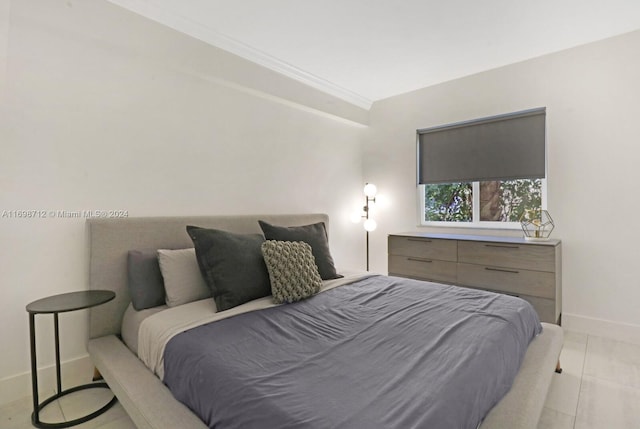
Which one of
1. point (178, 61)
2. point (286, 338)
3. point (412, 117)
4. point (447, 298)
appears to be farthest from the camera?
point (412, 117)

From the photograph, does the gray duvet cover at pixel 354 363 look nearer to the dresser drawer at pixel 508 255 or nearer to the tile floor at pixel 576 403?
the tile floor at pixel 576 403

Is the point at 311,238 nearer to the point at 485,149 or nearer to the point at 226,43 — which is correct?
the point at 226,43

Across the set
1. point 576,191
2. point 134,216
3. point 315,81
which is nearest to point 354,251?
point 315,81

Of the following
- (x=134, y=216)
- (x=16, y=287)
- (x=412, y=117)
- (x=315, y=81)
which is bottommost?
(x=16, y=287)

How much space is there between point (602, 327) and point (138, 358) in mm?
3470

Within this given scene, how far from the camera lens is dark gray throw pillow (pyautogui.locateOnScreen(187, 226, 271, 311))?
1.92m

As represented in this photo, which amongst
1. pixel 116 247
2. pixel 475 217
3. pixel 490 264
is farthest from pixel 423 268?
pixel 116 247

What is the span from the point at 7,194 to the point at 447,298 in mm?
2608

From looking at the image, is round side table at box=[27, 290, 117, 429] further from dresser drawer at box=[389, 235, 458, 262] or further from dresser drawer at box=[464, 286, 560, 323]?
dresser drawer at box=[464, 286, 560, 323]

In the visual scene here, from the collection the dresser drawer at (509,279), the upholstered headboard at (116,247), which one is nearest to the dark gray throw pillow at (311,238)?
the upholstered headboard at (116,247)

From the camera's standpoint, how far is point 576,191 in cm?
281

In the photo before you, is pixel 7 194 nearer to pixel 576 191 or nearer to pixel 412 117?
pixel 412 117

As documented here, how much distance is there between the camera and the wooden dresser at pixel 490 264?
259cm

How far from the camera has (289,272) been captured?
2027 millimetres
